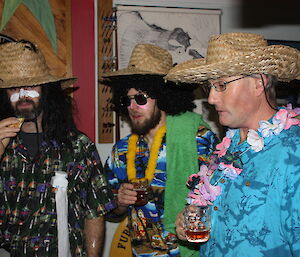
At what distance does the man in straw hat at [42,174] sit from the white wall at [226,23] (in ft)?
4.95

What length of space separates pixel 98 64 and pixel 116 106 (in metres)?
0.77

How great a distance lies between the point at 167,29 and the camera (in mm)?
4586

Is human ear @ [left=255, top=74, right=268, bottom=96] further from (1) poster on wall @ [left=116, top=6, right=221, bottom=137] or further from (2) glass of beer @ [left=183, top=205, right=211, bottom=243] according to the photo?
(1) poster on wall @ [left=116, top=6, right=221, bottom=137]

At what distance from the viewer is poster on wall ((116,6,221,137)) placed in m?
4.46

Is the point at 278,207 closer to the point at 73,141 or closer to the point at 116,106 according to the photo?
the point at 73,141

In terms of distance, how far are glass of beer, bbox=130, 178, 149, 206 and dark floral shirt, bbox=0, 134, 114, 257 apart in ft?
0.73

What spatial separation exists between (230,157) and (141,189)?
2.75 ft

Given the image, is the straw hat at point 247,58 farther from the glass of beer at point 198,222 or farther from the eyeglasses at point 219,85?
the glass of beer at point 198,222

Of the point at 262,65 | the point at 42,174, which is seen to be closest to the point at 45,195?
the point at 42,174

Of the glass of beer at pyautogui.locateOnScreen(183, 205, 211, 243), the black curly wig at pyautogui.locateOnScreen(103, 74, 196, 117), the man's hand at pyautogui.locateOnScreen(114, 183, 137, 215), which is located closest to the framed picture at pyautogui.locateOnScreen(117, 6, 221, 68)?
the black curly wig at pyautogui.locateOnScreen(103, 74, 196, 117)

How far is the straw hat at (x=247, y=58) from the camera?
204cm

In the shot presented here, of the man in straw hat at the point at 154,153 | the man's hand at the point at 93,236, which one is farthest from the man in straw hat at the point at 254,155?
the man's hand at the point at 93,236

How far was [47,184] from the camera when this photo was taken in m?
2.87

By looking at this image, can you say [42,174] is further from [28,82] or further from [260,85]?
[260,85]
